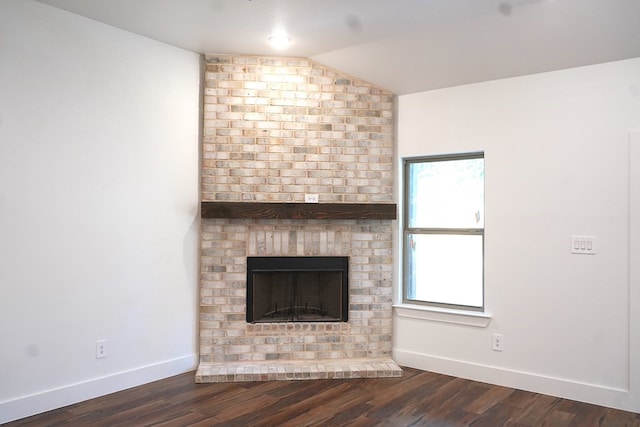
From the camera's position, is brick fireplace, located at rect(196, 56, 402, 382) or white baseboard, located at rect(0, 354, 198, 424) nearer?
white baseboard, located at rect(0, 354, 198, 424)

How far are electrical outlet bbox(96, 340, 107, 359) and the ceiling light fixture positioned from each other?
2577 millimetres

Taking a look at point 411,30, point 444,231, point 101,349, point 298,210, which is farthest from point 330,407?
point 411,30

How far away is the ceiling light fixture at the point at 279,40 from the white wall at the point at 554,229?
4.50 ft

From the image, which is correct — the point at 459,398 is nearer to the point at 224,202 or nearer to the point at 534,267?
the point at 534,267

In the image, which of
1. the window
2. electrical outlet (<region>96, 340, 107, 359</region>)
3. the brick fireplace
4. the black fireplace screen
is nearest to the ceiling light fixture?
the brick fireplace

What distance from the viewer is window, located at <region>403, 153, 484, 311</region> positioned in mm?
4133

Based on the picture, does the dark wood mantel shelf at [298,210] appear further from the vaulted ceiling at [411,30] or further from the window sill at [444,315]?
the vaulted ceiling at [411,30]

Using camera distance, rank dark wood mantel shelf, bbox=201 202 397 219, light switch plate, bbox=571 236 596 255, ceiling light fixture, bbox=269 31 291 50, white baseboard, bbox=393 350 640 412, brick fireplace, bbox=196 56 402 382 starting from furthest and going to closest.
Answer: brick fireplace, bbox=196 56 402 382, dark wood mantel shelf, bbox=201 202 397 219, ceiling light fixture, bbox=269 31 291 50, light switch plate, bbox=571 236 596 255, white baseboard, bbox=393 350 640 412

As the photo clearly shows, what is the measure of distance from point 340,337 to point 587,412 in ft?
6.30

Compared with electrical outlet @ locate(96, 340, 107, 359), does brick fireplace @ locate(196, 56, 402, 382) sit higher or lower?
higher

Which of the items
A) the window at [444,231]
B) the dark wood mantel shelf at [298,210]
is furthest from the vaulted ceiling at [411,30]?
the dark wood mantel shelf at [298,210]

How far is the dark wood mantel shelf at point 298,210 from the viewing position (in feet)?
13.3

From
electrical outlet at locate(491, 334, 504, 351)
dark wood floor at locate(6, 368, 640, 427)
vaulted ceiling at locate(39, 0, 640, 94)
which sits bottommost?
dark wood floor at locate(6, 368, 640, 427)

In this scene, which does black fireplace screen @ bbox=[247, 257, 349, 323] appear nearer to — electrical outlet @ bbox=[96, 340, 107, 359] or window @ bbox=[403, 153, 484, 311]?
window @ bbox=[403, 153, 484, 311]
